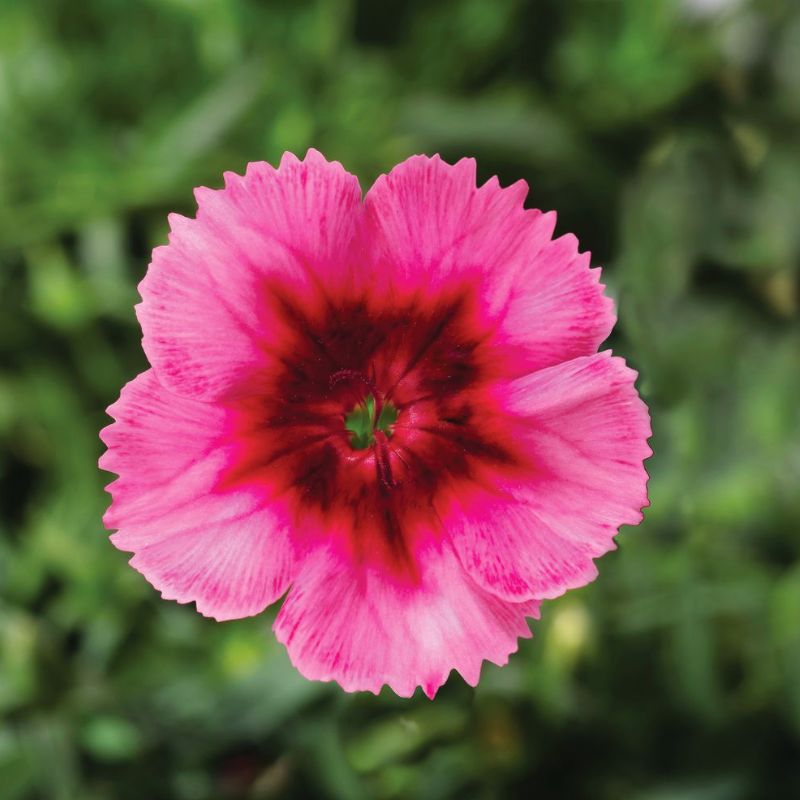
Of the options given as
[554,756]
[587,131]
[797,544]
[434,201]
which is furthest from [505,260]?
[587,131]

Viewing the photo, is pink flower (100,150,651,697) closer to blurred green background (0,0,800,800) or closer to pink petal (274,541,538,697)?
pink petal (274,541,538,697)

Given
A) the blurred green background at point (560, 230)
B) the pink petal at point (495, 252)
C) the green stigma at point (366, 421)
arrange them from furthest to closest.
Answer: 1. the blurred green background at point (560, 230)
2. the green stigma at point (366, 421)
3. the pink petal at point (495, 252)

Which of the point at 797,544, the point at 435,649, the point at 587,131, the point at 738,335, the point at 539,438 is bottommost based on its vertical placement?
the point at 435,649

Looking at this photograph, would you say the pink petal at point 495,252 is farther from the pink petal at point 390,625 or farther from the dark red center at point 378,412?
the pink petal at point 390,625

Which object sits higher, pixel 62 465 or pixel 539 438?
pixel 62 465

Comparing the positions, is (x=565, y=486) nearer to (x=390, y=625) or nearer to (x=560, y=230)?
(x=390, y=625)

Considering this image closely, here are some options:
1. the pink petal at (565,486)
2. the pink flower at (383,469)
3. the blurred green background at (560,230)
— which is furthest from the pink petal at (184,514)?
the blurred green background at (560,230)

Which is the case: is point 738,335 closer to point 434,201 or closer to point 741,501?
point 741,501
